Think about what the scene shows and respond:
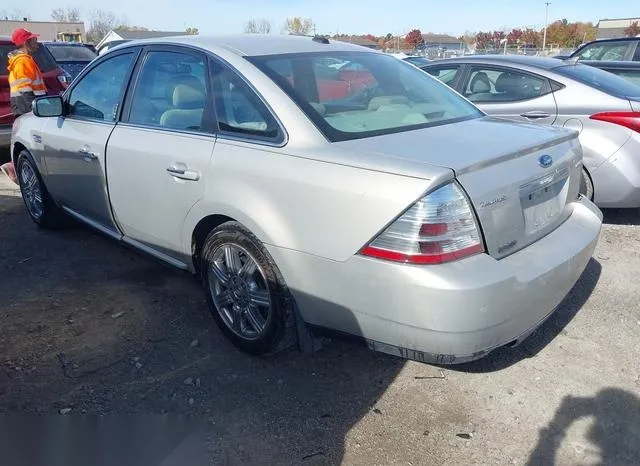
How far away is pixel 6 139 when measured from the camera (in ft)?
25.8

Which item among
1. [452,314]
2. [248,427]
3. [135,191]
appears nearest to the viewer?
[452,314]

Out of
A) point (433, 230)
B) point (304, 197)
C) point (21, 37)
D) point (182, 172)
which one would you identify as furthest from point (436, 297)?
point (21, 37)

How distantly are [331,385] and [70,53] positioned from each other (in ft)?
40.9

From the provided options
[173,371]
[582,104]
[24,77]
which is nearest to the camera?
[173,371]

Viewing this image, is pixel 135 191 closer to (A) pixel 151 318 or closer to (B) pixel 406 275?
(A) pixel 151 318

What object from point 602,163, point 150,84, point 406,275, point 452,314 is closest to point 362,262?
point 406,275

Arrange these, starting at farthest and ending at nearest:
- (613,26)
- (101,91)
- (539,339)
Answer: (613,26)
(101,91)
(539,339)

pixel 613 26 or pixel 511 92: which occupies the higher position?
pixel 613 26

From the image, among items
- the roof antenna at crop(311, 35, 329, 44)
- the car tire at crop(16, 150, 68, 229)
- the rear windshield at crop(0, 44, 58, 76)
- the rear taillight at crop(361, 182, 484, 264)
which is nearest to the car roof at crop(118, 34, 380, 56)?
the roof antenna at crop(311, 35, 329, 44)

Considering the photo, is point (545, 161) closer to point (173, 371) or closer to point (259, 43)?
point (259, 43)

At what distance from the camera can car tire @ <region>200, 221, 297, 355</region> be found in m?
2.93

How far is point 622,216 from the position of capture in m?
5.68

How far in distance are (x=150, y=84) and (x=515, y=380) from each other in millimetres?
2799

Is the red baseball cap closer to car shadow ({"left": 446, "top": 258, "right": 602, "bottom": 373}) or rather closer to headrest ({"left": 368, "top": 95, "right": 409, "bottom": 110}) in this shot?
headrest ({"left": 368, "top": 95, "right": 409, "bottom": 110})
